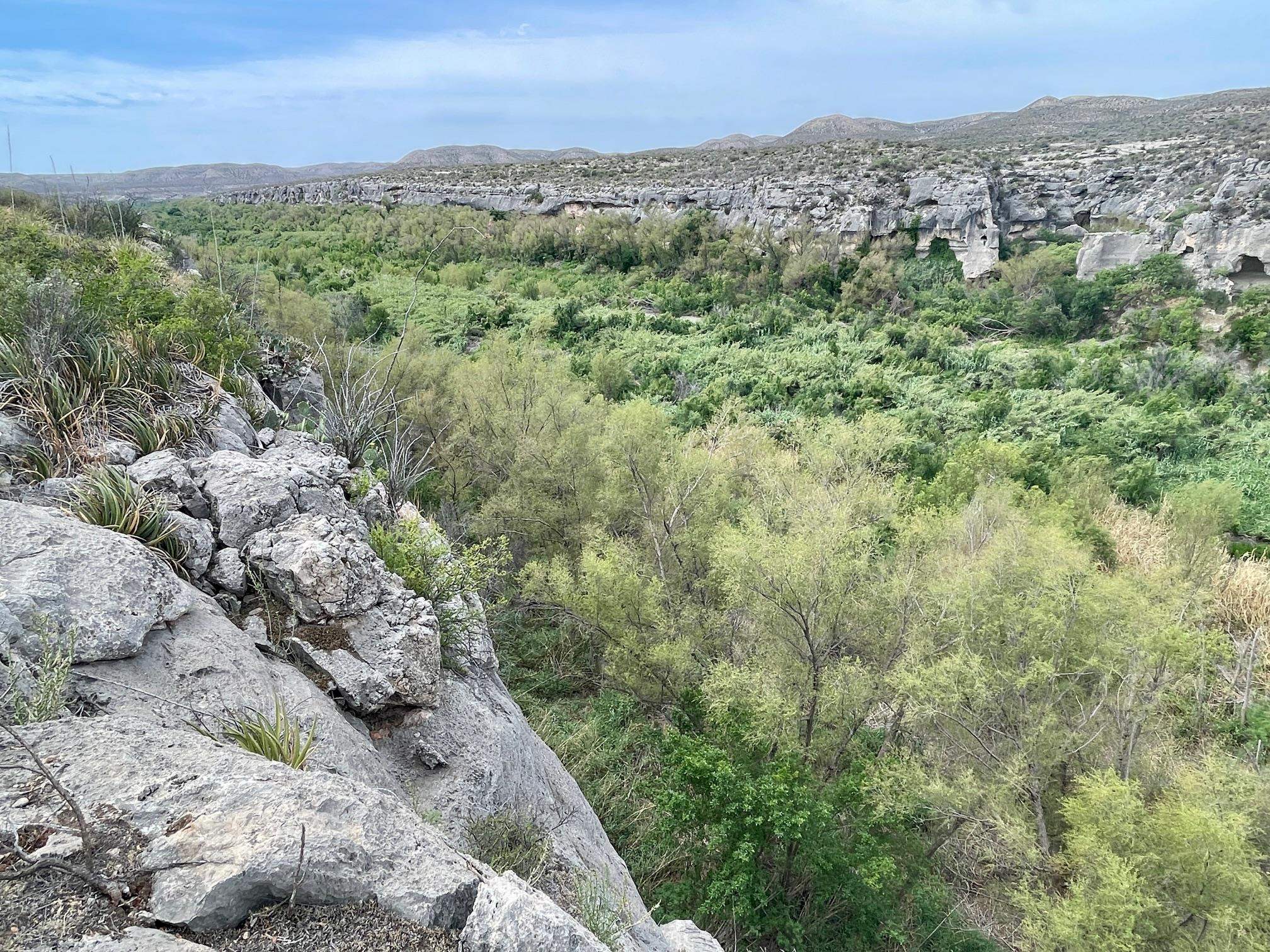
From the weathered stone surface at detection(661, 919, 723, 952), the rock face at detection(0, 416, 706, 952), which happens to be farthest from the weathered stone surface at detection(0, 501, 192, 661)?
the weathered stone surface at detection(661, 919, 723, 952)

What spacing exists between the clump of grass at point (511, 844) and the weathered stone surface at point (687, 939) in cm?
87

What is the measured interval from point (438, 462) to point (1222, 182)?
3810 centimetres

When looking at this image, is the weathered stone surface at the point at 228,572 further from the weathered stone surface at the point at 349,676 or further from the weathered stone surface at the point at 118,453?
the weathered stone surface at the point at 118,453

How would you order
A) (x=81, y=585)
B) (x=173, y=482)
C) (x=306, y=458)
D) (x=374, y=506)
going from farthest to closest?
(x=374, y=506), (x=306, y=458), (x=173, y=482), (x=81, y=585)

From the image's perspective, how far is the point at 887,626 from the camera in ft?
29.7

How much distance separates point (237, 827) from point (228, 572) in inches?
106

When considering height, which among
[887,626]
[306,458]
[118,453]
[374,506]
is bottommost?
[887,626]

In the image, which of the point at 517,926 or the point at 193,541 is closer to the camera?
the point at 517,926

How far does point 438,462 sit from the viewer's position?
15391 mm

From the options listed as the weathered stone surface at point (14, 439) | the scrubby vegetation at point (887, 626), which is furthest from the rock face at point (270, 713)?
the scrubby vegetation at point (887, 626)

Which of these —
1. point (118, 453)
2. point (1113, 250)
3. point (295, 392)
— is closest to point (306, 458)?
point (118, 453)

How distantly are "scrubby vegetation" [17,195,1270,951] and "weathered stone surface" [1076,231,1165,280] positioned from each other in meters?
9.74

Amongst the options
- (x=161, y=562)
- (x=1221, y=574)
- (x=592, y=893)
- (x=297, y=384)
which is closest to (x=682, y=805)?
(x=592, y=893)

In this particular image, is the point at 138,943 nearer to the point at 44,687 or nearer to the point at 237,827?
the point at 237,827
